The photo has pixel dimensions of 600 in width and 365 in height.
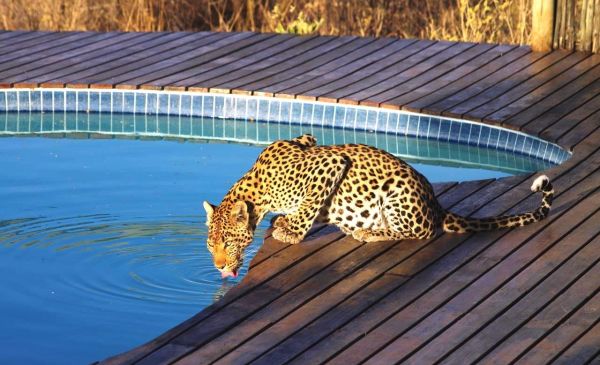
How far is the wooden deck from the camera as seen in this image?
4832mm

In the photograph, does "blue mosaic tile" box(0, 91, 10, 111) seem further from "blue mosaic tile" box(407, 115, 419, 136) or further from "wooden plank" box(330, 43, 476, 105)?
"blue mosaic tile" box(407, 115, 419, 136)

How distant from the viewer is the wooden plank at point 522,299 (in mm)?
4793

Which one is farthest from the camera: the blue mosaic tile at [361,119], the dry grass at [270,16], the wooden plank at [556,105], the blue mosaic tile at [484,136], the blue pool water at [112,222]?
the dry grass at [270,16]

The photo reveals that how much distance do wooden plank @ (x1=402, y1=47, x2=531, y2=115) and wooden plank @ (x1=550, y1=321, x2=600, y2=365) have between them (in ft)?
12.8

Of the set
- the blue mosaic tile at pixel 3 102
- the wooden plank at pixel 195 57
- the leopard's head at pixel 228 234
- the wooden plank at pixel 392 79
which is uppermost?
the leopard's head at pixel 228 234

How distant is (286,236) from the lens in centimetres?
604

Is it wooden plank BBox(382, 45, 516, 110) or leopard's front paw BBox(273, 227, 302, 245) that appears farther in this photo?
wooden plank BBox(382, 45, 516, 110)

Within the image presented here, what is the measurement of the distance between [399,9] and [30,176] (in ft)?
16.5

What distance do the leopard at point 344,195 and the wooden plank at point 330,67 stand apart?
10.1 feet

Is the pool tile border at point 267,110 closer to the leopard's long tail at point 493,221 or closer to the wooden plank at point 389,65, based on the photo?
the wooden plank at point 389,65

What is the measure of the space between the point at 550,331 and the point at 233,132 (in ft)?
14.4

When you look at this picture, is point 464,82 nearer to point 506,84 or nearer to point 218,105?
point 506,84

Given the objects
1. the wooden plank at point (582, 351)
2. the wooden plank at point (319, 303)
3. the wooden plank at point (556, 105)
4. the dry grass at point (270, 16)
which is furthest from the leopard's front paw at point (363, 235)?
the dry grass at point (270, 16)

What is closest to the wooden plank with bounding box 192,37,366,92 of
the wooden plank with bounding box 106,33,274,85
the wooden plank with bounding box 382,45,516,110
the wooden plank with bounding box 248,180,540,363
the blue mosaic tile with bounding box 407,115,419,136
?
the wooden plank with bounding box 106,33,274,85
